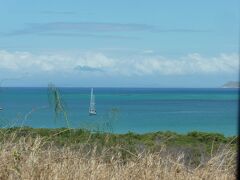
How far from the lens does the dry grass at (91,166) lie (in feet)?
24.0

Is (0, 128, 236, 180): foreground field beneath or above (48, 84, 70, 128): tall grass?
beneath

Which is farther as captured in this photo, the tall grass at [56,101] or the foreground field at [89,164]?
the tall grass at [56,101]

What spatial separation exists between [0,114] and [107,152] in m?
1.37

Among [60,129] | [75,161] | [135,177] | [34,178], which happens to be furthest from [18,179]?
[60,129]

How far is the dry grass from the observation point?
732 cm

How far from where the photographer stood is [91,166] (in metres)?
7.50

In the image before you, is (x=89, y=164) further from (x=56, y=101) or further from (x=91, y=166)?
(x=56, y=101)

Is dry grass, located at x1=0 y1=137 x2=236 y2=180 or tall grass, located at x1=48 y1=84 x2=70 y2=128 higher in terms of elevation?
tall grass, located at x1=48 y1=84 x2=70 y2=128

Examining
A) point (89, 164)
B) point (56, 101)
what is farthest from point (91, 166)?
point (56, 101)

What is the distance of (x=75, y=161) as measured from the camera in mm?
7582

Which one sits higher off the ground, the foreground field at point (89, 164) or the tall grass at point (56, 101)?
the tall grass at point (56, 101)

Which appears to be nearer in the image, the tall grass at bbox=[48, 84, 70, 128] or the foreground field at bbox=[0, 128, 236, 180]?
the foreground field at bbox=[0, 128, 236, 180]

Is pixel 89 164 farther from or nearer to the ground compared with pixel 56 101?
nearer to the ground

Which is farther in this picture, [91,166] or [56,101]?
[56,101]
